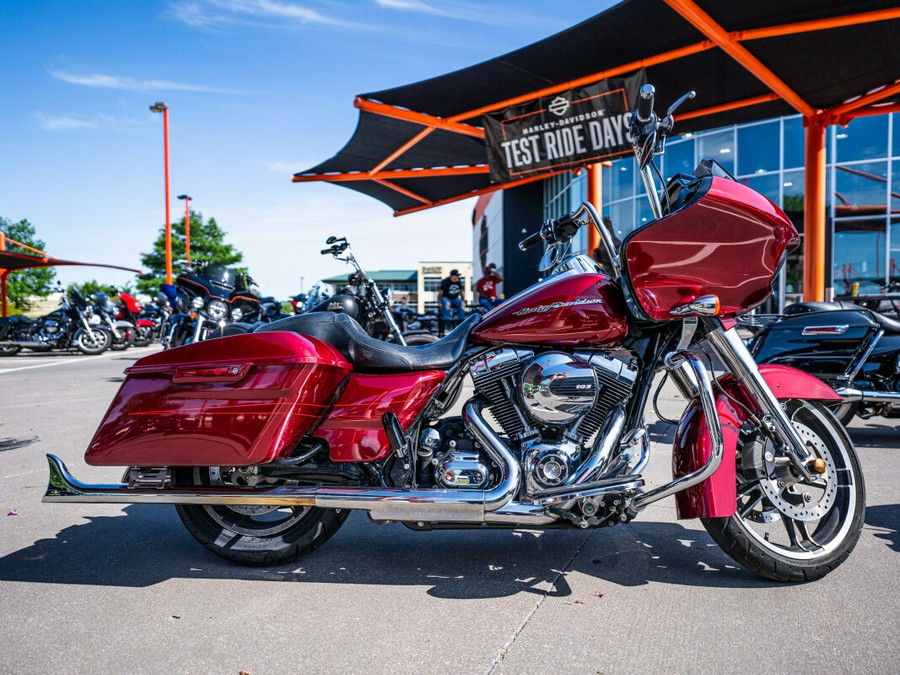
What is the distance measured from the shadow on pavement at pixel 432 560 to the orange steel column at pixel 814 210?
7.35m

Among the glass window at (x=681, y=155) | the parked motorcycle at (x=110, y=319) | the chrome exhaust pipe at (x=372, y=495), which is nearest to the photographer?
the chrome exhaust pipe at (x=372, y=495)

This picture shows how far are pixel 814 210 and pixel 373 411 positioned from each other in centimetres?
876

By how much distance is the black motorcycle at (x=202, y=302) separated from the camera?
379 inches

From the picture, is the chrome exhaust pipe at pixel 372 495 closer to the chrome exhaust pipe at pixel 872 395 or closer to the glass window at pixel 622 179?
the chrome exhaust pipe at pixel 872 395

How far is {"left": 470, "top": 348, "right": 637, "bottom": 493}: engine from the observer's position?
246cm

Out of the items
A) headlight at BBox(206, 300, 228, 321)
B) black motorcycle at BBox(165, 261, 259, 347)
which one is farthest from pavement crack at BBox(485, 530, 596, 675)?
headlight at BBox(206, 300, 228, 321)

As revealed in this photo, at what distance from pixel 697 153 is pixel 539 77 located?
12048mm

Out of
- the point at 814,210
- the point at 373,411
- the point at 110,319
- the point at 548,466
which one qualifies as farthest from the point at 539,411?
the point at 110,319

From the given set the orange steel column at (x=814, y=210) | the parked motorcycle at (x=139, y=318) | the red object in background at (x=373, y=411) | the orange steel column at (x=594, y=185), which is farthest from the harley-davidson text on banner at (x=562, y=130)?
the parked motorcycle at (x=139, y=318)

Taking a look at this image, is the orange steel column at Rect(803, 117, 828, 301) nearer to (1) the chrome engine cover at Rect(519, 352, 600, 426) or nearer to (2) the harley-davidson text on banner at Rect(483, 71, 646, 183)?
(2) the harley-davidson text on banner at Rect(483, 71, 646, 183)

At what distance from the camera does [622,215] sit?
21391mm

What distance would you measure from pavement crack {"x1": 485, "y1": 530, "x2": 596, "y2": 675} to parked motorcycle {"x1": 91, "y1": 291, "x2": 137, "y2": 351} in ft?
48.7

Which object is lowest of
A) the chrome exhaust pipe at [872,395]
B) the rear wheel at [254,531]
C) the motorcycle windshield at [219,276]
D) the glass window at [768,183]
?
the rear wheel at [254,531]

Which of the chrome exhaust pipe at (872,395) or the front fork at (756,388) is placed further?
the chrome exhaust pipe at (872,395)
